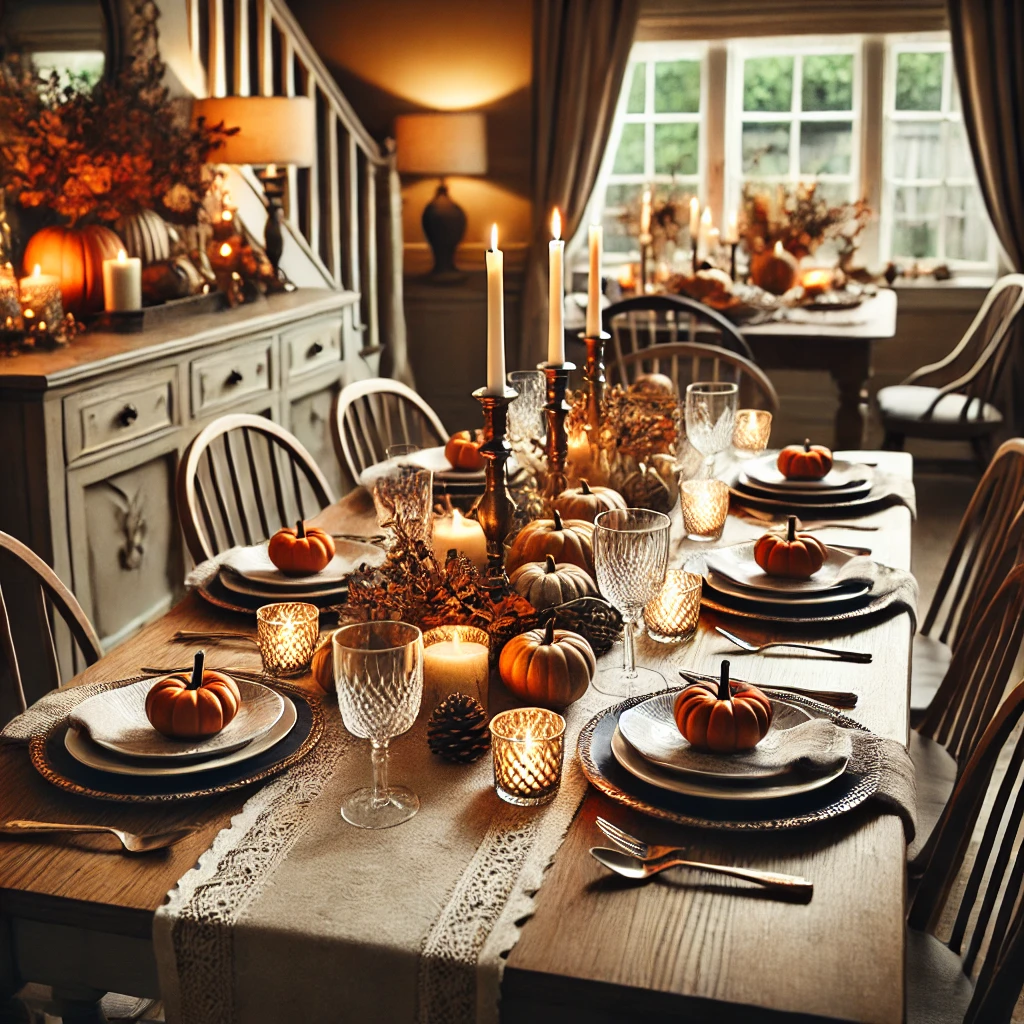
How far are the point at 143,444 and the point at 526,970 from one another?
7.78 ft

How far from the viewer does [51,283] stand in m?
2.88

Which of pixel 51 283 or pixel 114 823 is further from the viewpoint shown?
pixel 51 283

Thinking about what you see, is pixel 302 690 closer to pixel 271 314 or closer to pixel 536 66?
pixel 271 314

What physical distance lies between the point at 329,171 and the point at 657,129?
1.68m

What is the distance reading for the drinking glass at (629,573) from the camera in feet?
4.55

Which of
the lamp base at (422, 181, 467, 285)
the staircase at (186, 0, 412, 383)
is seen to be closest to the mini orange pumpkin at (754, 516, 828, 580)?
the staircase at (186, 0, 412, 383)

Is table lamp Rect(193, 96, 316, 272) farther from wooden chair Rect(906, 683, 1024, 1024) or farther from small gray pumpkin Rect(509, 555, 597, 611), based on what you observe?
wooden chair Rect(906, 683, 1024, 1024)

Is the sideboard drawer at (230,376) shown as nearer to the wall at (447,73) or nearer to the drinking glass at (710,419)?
the drinking glass at (710,419)

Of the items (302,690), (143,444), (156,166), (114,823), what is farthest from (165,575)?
(114,823)

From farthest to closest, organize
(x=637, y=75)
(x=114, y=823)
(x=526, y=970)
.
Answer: (x=637, y=75), (x=114, y=823), (x=526, y=970)

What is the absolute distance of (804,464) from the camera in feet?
7.41

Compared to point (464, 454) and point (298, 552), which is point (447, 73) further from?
point (298, 552)

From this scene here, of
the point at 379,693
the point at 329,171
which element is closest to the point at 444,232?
the point at 329,171

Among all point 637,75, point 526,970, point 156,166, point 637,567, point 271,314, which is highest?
point 637,75
